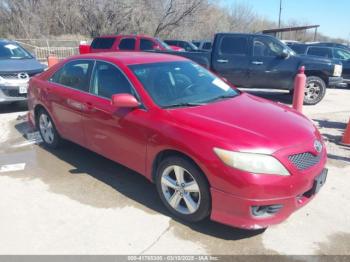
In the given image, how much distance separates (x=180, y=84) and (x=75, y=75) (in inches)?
63.8

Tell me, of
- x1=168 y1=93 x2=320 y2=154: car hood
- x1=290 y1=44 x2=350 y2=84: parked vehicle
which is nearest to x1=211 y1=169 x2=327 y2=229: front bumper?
x1=168 y1=93 x2=320 y2=154: car hood

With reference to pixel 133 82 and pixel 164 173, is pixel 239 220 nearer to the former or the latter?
pixel 164 173

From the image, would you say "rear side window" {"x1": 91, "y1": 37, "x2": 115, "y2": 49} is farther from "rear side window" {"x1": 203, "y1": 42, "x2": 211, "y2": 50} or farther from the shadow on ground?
"rear side window" {"x1": 203, "y1": 42, "x2": 211, "y2": 50}

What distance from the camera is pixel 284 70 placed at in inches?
364

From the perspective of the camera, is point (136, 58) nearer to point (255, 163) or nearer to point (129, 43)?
point (255, 163)

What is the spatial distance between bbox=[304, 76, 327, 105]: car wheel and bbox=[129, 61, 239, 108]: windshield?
561 cm

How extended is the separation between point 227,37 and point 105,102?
6.34 meters

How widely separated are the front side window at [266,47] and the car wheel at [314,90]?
1.11 m

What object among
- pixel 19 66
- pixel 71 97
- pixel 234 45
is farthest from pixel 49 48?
pixel 71 97

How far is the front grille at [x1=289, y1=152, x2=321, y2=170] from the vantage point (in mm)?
3107

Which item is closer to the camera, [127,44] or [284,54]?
[284,54]

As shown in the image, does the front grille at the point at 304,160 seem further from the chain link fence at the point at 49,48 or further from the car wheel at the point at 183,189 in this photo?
the chain link fence at the point at 49,48

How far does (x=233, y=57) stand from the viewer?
376 inches

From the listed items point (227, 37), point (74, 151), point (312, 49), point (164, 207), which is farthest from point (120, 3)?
point (164, 207)
